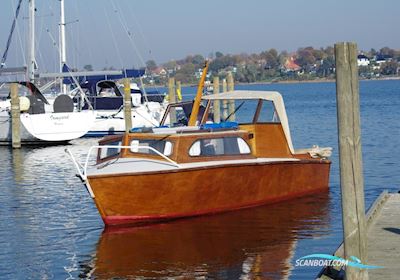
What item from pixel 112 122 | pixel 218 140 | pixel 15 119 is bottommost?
pixel 112 122

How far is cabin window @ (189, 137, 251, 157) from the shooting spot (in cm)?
1934

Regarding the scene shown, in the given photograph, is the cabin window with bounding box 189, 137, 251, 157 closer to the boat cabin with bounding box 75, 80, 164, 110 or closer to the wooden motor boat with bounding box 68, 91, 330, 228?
the wooden motor boat with bounding box 68, 91, 330, 228

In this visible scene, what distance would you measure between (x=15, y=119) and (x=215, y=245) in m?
24.4

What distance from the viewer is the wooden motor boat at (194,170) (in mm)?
18266

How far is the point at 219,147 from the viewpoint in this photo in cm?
1972

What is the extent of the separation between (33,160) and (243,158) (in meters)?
17.2

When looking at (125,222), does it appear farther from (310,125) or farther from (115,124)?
(310,125)

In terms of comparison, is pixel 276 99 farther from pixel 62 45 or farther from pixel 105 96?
pixel 62 45

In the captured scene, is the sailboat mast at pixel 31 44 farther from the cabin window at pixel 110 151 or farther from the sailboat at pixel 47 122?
the cabin window at pixel 110 151

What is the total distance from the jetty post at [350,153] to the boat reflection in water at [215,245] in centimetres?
358

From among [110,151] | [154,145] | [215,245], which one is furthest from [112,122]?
[215,245]

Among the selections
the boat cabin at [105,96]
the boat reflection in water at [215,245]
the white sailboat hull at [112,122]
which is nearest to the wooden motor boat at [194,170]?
the boat reflection in water at [215,245]

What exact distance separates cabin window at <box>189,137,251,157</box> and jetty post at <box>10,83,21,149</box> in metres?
21.4

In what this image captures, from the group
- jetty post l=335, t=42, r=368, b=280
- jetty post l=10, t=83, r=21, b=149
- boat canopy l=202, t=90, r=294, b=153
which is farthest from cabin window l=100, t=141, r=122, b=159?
jetty post l=10, t=83, r=21, b=149
